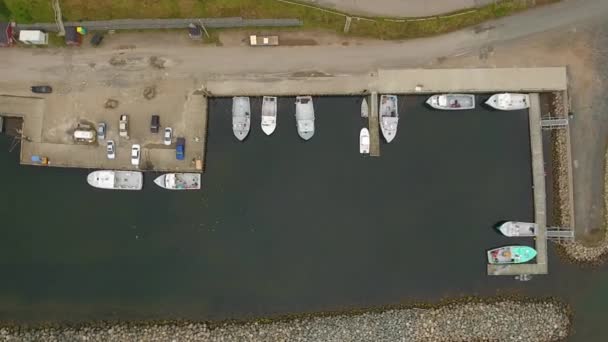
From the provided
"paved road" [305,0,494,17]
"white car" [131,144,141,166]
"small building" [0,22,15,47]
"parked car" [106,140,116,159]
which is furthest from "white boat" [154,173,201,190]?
"paved road" [305,0,494,17]

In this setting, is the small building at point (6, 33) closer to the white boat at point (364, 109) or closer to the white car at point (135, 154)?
the white car at point (135, 154)

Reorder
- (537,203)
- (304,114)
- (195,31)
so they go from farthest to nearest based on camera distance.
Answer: (537,203) → (304,114) → (195,31)

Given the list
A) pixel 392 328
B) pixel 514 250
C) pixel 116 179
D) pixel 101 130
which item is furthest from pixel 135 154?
pixel 514 250

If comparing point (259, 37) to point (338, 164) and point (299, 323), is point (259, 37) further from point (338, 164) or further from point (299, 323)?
point (299, 323)

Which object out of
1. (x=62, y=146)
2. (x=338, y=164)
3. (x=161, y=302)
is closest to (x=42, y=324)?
A: (x=161, y=302)

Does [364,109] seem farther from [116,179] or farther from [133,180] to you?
[116,179]

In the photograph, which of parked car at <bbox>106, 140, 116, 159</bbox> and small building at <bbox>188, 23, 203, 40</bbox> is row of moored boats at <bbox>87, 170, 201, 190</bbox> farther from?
small building at <bbox>188, 23, 203, 40</bbox>

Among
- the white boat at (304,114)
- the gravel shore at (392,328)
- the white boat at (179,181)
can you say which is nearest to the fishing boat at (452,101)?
the white boat at (304,114)
